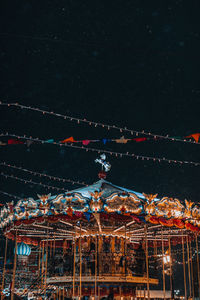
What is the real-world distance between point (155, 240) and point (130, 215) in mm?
5971

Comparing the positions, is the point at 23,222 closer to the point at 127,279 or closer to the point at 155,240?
the point at 127,279

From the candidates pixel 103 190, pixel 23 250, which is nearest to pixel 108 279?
pixel 103 190

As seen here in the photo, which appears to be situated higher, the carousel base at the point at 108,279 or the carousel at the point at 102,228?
the carousel at the point at 102,228

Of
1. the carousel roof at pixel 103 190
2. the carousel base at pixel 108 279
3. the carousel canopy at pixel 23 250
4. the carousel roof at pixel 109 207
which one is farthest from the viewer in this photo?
the carousel canopy at pixel 23 250

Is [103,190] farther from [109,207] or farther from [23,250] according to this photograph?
[23,250]

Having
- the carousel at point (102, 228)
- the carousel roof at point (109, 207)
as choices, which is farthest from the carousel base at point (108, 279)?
the carousel roof at point (109, 207)

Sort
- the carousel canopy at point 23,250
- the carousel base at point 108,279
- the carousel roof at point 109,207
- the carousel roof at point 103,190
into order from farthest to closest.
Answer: the carousel canopy at point 23,250
the carousel base at point 108,279
the carousel roof at point 103,190
the carousel roof at point 109,207

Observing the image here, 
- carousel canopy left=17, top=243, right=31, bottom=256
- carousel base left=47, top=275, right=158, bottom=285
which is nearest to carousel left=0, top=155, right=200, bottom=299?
carousel base left=47, top=275, right=158, bottom=285

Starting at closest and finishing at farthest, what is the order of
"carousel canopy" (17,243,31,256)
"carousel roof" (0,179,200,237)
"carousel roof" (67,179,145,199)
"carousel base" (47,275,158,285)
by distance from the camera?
"carousel roof" (0,179,200,237), "carousel roof" (67,179,145,199), "carousel base" (47,275,158,285), "carousel canopy" (17,243,31,256)

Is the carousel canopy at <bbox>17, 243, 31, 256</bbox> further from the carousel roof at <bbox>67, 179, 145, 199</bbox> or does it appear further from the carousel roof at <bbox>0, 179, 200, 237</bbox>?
the carousel roof at <bbox>0, 179, 200, 237</bbox>

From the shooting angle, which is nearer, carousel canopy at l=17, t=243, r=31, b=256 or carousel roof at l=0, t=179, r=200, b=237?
carousel roof at l=0, t=179, r=200, b=237

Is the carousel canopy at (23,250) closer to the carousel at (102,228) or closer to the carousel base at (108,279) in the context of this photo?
the carousel at (102,228)

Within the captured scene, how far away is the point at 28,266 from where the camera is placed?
1689 cm

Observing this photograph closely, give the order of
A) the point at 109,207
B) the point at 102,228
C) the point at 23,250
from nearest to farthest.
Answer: the point at 109,207 < the point at 102,228 < the point at 23,250
